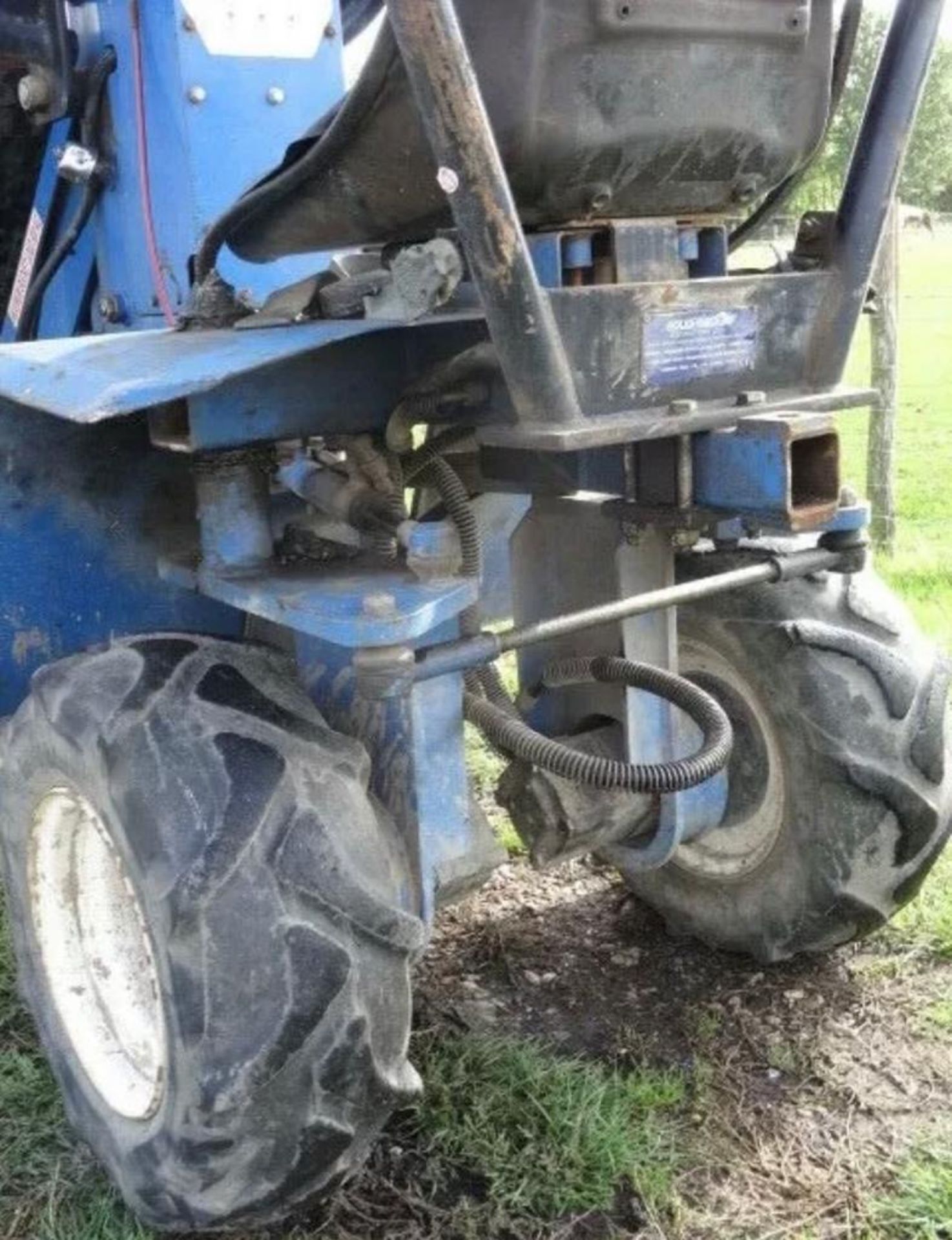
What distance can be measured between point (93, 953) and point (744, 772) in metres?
1.25

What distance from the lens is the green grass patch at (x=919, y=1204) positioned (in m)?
2.23

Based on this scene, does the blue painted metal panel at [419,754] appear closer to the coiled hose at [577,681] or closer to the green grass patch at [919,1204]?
the coiled hose at [577,681]

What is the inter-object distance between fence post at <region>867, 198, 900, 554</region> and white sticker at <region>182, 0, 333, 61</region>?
3326mm

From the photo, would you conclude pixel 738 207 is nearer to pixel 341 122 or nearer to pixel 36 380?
pixel 341 122

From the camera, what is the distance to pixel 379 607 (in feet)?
6.09

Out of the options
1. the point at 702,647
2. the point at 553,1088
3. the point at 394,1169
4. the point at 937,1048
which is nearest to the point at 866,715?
the point at 702,647

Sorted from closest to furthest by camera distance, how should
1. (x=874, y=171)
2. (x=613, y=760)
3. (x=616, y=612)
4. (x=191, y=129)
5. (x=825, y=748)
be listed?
(x=874, y=171) < (x=616, y=612) < (x=613, y=760) < (x=825, y=748) < (x=191, y=129)

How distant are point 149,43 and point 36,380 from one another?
3.96ft

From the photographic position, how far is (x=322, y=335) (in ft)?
6.21

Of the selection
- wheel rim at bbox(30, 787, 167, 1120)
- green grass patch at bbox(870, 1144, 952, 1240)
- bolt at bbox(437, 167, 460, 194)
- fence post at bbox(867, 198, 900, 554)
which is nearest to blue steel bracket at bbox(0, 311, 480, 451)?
bolt at bbox(437, 167, 460, 194)

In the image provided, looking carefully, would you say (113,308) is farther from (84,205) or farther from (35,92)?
A: (35,92)

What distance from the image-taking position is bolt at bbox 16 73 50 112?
9.98 feet

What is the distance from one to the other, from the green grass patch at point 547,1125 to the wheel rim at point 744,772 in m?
0.46

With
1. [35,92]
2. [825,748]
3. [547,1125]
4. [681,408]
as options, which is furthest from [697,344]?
[35,92]
